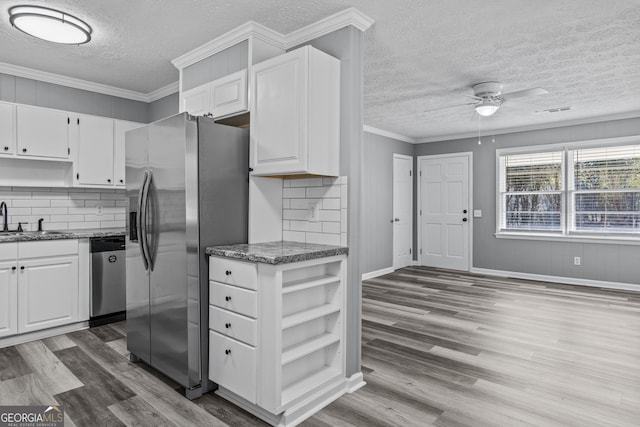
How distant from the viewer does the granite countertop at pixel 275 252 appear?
205 cm

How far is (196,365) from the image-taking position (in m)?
2.37

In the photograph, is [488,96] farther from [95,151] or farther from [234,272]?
[95,151]

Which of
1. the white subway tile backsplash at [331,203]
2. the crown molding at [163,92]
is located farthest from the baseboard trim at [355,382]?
the crown molding at [163,92]

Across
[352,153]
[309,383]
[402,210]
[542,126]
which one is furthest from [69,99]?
[542,126]

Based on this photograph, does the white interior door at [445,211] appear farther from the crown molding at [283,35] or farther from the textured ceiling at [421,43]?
the crown molding at [283,35]

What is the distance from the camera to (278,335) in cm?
205

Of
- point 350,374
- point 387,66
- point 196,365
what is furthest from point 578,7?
point 196,365

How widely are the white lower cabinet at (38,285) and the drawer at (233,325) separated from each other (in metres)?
1.94

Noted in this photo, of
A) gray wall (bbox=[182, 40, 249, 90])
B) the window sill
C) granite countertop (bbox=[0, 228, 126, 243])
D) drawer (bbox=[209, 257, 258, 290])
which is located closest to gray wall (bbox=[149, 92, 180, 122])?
gray wall (bbox=[182, 40, 249, 90])

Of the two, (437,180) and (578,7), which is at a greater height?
(578,7)

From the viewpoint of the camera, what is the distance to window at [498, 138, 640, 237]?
5.41 meters

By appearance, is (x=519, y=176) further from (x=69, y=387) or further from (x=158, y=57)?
(x=69, y=387)

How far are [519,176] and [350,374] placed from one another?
5208 millimetres

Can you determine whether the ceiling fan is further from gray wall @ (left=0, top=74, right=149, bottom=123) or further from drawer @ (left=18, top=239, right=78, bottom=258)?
drawer @ (left=18, top=239, right=78, bottom=258)
